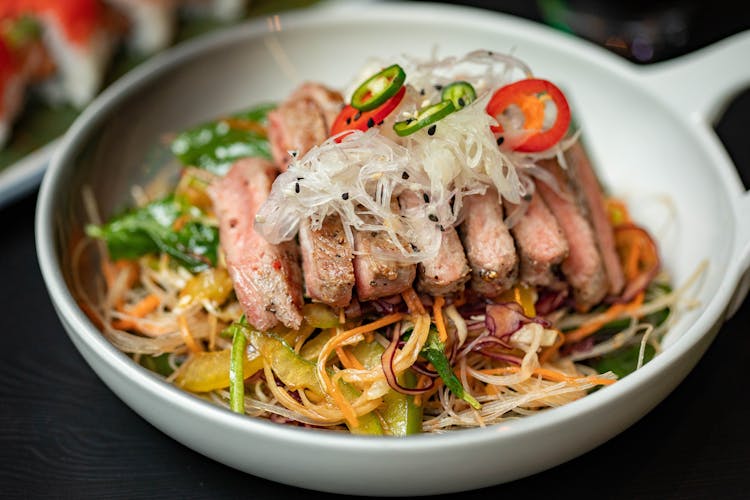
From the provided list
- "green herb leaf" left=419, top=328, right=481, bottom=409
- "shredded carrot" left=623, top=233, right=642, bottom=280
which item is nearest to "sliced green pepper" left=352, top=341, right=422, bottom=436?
"green herb leaf" left=419, top=328, right=481, bottom=409

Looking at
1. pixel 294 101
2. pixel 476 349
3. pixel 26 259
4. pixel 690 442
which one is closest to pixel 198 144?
pixel 294 101

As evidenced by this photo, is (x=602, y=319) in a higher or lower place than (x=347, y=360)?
lower

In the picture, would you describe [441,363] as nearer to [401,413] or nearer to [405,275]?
[401,413]

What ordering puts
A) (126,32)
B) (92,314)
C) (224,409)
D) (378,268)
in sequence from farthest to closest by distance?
→ (126,32) → (92,314) → (378,268) → (224,409)

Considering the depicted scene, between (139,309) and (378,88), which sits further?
(139,309)

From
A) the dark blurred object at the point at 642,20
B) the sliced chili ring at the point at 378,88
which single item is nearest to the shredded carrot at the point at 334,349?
the sliced chili ring at the point at 378,88

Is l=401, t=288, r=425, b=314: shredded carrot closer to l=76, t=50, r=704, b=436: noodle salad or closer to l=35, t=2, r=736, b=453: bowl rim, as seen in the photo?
l=76, t=50, r=704, b=436: noodle salad

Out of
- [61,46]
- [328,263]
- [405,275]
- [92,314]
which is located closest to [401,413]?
[405,275]

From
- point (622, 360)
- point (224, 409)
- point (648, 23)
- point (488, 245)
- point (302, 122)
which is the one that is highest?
point (302, 122)
